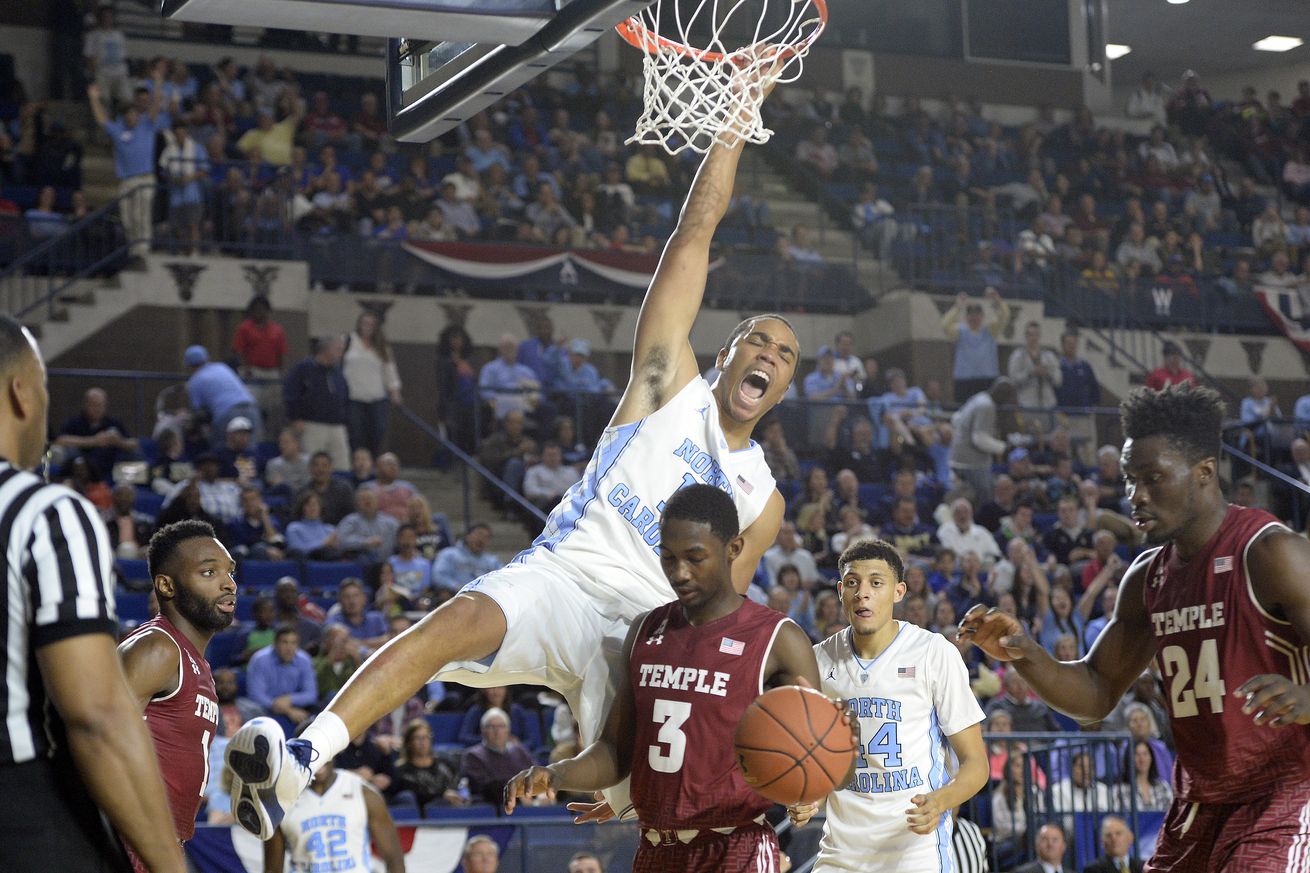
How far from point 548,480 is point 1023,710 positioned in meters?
4.64

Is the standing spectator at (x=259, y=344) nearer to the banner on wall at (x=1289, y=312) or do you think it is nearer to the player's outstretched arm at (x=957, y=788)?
the player's outstretched arm at (x=957, y=788)

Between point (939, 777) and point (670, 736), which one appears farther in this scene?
point (939, 777)

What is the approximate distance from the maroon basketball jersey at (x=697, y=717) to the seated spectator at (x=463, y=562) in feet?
→ 25.1

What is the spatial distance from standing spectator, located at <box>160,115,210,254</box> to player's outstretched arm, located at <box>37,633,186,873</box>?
45.6ft

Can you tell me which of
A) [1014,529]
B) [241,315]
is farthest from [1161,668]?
[241,315]

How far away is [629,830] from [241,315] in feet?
29.9

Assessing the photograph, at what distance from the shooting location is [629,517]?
5426 mm

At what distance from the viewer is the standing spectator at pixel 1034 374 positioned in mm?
17531

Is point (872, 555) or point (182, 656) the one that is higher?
point (872, 555)

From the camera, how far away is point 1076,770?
10.8m

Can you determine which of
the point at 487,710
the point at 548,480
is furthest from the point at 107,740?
the point at 548,480

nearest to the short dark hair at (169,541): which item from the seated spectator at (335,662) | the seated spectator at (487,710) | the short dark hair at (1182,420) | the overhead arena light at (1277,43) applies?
the short dark hair at (1182,420)

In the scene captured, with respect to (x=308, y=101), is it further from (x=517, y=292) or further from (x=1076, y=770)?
(x=1076, y=770)

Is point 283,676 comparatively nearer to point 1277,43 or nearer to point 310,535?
point 310,535
